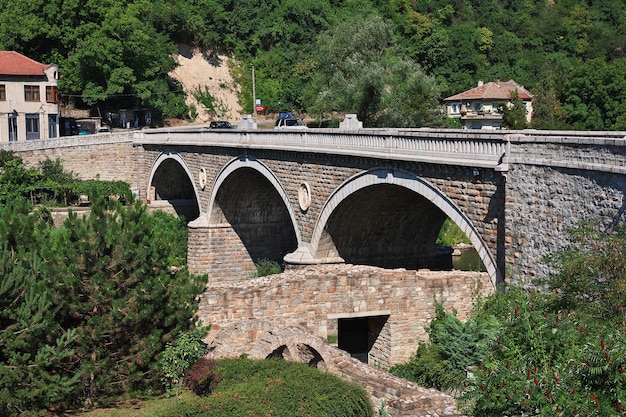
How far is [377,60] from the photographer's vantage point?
4475 centimetres

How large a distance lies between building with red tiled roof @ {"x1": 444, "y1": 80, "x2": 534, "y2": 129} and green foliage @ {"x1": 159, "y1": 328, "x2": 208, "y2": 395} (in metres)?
46.9

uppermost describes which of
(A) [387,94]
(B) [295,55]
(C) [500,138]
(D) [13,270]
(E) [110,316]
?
(B) [295,55]

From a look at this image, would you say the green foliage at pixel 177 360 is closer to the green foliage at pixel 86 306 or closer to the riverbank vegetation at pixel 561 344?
the green foliage at pixel 86 306

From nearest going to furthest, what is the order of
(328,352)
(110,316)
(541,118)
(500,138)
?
(110,316), (328,352), (500,138), (541,118)

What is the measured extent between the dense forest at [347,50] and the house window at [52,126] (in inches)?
77.7

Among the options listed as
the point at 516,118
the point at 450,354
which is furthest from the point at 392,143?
the point at 516,118

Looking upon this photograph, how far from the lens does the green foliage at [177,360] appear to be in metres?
13.7

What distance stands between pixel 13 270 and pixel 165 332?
2726 mm

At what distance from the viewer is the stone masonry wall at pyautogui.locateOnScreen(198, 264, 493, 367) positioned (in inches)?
666

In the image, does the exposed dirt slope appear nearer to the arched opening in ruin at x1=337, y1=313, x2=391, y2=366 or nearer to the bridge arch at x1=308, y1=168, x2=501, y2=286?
the bridge arch at x1=308, y1=168, x2=501, y2=286

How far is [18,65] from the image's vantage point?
46.6 m

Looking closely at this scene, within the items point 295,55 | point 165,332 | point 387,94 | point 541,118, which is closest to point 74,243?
point 165,332

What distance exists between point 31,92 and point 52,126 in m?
2.65

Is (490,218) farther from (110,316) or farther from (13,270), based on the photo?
(13,270)
